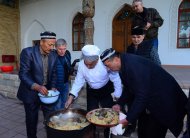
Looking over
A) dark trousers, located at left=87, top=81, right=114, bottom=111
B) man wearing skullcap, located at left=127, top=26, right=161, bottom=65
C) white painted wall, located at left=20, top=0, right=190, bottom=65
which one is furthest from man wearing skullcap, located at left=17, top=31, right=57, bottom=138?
white painted wall, located at left=20, top=0, right=190, bottom=65

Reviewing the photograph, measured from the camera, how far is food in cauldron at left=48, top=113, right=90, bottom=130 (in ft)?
7.64

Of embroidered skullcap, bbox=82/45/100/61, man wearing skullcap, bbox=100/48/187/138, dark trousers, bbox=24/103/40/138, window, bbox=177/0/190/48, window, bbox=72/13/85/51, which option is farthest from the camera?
window, bbox=72/13/85/51

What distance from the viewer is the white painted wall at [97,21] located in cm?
770

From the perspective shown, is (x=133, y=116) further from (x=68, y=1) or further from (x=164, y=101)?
(x=68, y=1)

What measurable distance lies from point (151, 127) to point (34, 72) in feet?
5.59

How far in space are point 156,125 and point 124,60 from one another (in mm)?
883

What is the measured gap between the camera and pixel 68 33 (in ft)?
34.8

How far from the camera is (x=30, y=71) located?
9.43ft

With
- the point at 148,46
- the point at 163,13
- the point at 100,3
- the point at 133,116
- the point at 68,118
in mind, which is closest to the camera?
the point at 133,116

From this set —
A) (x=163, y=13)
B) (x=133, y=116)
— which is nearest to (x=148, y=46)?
(x=133, y=116)

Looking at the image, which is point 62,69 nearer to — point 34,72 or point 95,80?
point 34,72

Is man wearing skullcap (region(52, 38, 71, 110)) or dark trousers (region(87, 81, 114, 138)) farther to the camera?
man wearing skullcap (region(52, 38, 71, 110))

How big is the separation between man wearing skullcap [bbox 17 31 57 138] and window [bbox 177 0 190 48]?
20.6 ft

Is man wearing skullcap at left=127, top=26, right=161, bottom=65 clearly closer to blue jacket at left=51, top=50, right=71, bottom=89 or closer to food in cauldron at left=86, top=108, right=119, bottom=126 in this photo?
food in cauldron at left=86, top=108, right=119, bottom=126
